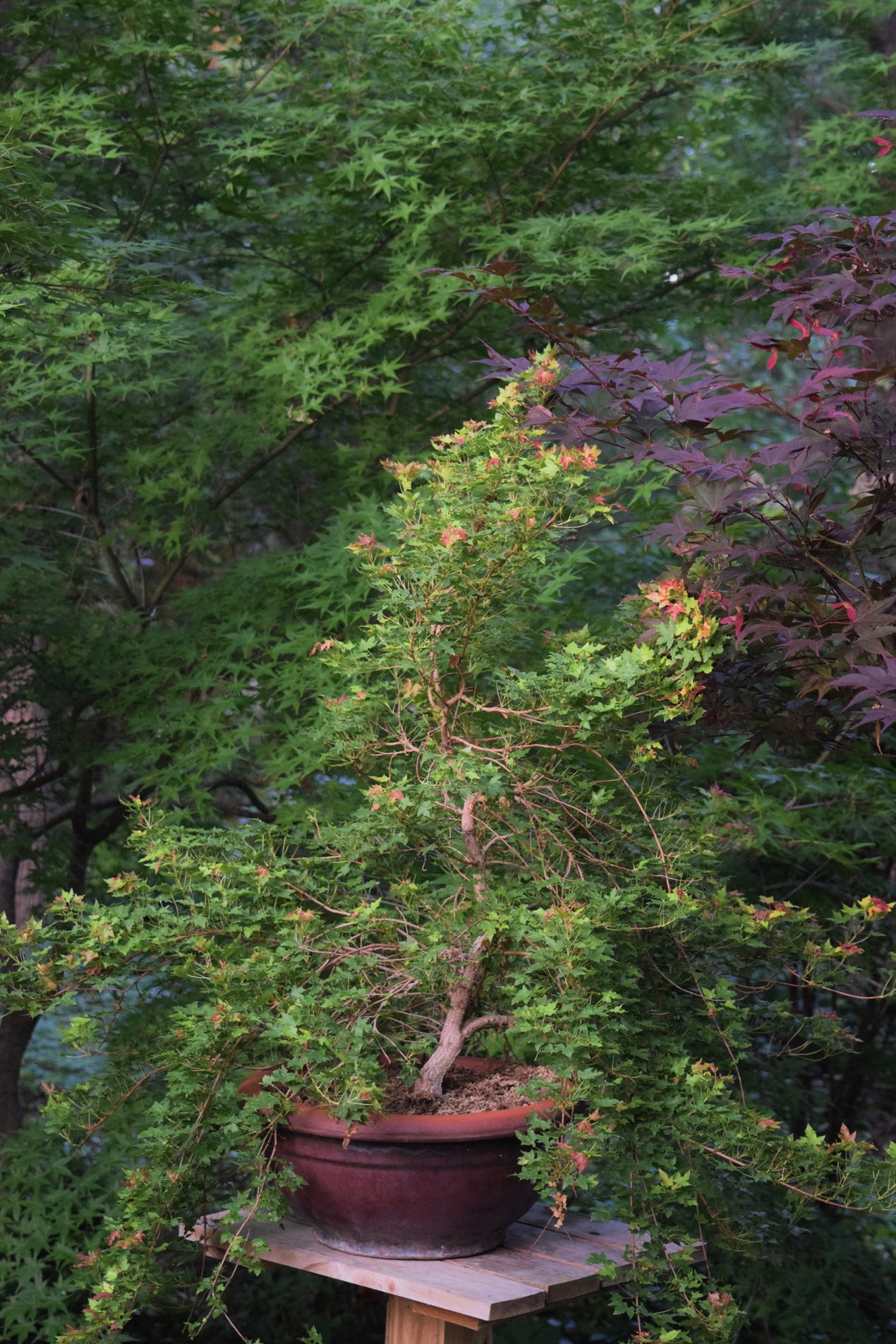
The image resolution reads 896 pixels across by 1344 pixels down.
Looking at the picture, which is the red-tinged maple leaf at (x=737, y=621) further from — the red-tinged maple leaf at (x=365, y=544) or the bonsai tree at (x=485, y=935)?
the red-tinged maple leaf at (x=365, y=544)

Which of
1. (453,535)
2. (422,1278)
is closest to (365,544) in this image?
(453,535)

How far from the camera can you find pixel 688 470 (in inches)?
68.7

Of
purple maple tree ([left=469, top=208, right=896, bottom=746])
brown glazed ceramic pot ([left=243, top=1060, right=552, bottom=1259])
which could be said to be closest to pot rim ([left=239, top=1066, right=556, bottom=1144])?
brown glazed ceramic pot ([left=243, top=1060, right=552, bottom=1259])

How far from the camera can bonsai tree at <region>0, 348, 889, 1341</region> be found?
5.18 feet

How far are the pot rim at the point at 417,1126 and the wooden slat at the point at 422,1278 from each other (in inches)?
6.4

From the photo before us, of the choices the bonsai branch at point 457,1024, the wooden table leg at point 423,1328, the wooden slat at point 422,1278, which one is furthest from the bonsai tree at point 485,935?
the wooden table leg at point 423,1328

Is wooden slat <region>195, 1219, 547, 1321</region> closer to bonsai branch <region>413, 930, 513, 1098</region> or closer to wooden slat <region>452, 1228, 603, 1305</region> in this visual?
wooden slat <region>452, 1228, 603, 1305</region>

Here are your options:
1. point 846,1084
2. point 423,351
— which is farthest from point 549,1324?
point 423,351

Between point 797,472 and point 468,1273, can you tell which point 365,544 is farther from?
point 468,1273

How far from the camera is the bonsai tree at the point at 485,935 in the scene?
158 centimetres

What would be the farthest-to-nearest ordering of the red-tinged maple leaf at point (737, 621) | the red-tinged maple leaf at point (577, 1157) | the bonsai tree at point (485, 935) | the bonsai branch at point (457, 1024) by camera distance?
1. the bonsai branch at point (457, 1024)
2. the red-tinged maple leaf at point (737, 621)
3. the bonsai tree at point (485, 935)
4. the red-tinged maple leaf at point (577, 1157)

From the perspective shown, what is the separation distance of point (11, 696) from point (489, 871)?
1679 millimetres

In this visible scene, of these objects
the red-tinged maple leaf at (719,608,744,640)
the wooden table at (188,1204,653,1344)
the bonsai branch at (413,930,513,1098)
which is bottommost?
the wooden table at (188,1204,653,1344)

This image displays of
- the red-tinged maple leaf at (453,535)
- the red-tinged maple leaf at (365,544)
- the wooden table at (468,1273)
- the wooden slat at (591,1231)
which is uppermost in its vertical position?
the red-tinged maple leaf at (453,535)
